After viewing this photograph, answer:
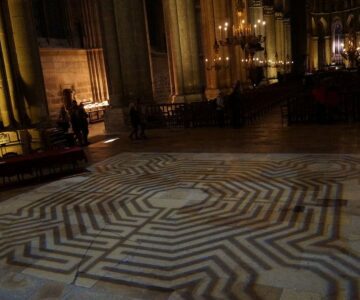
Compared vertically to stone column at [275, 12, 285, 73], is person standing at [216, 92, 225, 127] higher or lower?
lower

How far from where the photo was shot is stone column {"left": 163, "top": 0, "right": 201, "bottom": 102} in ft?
65.6

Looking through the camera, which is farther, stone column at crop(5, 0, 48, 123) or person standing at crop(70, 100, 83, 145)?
person standing at crop(70, 100, 83, 145)

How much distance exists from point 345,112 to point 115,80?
9.25 metres

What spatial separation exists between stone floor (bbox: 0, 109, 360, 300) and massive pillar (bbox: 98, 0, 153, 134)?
7.14m

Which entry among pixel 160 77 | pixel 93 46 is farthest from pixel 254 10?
pixel 93 46

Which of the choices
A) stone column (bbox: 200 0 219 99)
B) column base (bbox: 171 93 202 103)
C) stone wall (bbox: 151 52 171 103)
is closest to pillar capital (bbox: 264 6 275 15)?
stone wall (bbox: 151 52 171 103)

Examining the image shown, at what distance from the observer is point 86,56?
24.2 metres

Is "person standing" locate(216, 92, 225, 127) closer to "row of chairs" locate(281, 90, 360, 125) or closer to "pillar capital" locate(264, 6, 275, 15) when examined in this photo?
"row of chairs" locate(281, 90, 360, 125)

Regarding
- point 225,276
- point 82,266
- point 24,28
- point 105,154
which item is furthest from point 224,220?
point 24,28

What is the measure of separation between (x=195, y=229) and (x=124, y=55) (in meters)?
12.4

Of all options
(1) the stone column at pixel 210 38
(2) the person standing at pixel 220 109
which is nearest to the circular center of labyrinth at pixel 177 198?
(2) the person standing at pixel 220 109

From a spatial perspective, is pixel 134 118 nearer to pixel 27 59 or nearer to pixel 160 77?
pixel 27 59

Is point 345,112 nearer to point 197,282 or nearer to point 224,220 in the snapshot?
point 224,220

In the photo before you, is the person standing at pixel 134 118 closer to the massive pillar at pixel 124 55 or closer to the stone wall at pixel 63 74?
the massive pillar at pixel 124 55
